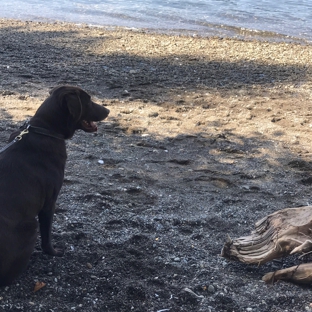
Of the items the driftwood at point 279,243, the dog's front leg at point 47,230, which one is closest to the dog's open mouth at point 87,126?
the dog's front leg at point 47,230

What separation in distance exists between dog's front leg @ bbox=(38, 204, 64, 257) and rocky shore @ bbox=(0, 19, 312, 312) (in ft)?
0.21

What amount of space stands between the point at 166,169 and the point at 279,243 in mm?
2366

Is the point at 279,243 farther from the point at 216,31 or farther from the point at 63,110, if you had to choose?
the point at 216,31

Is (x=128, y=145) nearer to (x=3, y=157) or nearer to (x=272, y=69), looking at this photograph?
(x=3, y=157)

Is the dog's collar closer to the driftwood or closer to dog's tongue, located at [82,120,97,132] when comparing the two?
dog's tongue, located at [82,120,97,132]

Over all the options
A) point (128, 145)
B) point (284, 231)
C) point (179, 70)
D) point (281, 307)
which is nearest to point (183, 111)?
point (128, 145)

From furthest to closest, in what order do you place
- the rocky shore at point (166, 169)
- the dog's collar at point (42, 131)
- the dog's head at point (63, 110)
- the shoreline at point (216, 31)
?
the shoreline at point (216, 31)
the dog's head at point (63, 110)
the dog's collar at point (42, 131)
the rocky shore at point (166, 169)

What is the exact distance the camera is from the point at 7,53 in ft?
35.6

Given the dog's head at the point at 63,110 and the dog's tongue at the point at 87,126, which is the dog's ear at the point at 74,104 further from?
the dog's tongue at the point at 87,126

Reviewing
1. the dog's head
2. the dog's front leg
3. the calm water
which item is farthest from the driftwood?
the calm water

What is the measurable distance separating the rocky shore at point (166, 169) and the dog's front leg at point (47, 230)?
6 centimetres

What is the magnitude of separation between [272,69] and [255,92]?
1848 mm

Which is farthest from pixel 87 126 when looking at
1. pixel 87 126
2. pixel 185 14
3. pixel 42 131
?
pixel 185 14

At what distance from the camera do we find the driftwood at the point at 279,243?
384 centimetres
